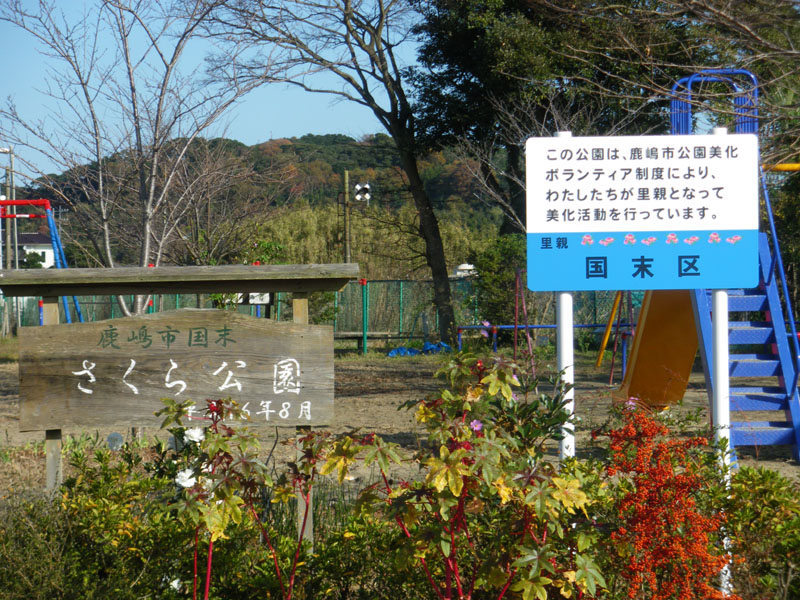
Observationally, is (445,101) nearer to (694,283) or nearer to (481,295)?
(481,295)

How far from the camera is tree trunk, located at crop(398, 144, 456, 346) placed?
55.3ft

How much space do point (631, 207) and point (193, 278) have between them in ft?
7.62

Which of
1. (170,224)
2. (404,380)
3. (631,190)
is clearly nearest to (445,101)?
(404,380)

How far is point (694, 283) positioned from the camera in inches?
171

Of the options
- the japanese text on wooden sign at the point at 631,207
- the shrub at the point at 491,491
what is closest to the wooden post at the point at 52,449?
the shrub at the point at 491,491

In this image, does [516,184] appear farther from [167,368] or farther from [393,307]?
[167,368]

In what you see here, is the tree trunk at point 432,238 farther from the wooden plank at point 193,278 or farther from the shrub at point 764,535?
A: the shrub at point 764,535

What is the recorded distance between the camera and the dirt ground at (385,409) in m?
6.19

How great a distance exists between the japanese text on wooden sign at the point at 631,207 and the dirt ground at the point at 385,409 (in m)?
1.04

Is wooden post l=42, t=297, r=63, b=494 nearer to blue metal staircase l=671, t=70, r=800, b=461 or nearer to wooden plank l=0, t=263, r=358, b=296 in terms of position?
wooden plank l=0, t=263, r=358, b=296

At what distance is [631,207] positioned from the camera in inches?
170

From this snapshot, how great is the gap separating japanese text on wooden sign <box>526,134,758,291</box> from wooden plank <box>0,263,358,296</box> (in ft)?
3.99

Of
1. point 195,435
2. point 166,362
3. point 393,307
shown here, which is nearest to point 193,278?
point 166,362

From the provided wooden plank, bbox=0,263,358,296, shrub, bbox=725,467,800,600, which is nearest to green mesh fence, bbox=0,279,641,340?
wooden plank, bbox=0,263,358,296
